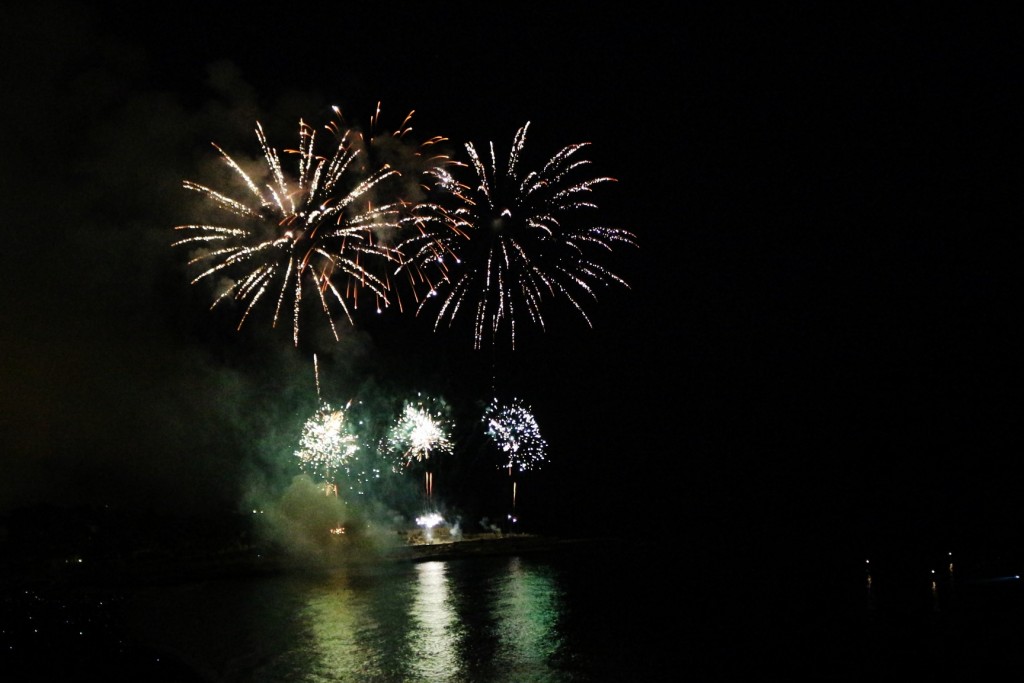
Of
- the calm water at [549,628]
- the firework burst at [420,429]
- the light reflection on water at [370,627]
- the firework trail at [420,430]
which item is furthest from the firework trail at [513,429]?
the light reflection on water at [370,627]

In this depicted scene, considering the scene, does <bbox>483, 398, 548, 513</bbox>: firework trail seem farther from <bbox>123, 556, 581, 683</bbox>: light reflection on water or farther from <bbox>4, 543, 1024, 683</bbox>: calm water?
<bbox>123, 556, 581, 683</bbox>: light reflection on water

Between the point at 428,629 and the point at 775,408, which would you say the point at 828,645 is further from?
the point at 775,408

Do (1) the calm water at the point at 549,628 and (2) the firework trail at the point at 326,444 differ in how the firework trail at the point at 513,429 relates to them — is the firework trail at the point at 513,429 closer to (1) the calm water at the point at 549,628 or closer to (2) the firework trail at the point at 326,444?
(2) the firework trail at the point at 326,444

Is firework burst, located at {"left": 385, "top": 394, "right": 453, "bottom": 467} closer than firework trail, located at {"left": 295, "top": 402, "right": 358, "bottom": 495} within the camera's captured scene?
No

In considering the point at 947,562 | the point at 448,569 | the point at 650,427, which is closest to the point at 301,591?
the point at 448,569

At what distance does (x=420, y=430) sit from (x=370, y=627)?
14.8 m

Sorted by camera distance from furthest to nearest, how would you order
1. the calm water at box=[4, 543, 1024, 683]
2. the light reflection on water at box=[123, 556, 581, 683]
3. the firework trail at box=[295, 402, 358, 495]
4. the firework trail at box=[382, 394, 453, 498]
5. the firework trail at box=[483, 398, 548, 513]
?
the firework trail at box=[483, 398, 548, 513] → the firework trail at box=[382, 394, 453, 498] → the firework trail at box=[295, 402, 358, 495] → the light reflection on water at box=[123, 556, 581, 683] → the calm water at box=[4, 543, 1024, 683]

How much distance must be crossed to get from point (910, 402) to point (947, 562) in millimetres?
27413

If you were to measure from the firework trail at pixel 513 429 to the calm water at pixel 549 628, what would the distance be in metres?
9.96

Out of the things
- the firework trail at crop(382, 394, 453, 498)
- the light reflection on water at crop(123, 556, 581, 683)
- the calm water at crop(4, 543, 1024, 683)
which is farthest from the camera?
the firework trail at crop(382, 394, 453, 498)

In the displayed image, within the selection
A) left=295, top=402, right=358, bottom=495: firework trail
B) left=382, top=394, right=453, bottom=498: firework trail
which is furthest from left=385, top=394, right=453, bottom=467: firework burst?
left=295, top=402, right=358, bottom=495: firework trail

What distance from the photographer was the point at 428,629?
11594 millimetres

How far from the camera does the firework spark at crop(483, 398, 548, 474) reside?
29656 millimetres

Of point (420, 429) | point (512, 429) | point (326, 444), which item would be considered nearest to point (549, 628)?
point (420, 429)
